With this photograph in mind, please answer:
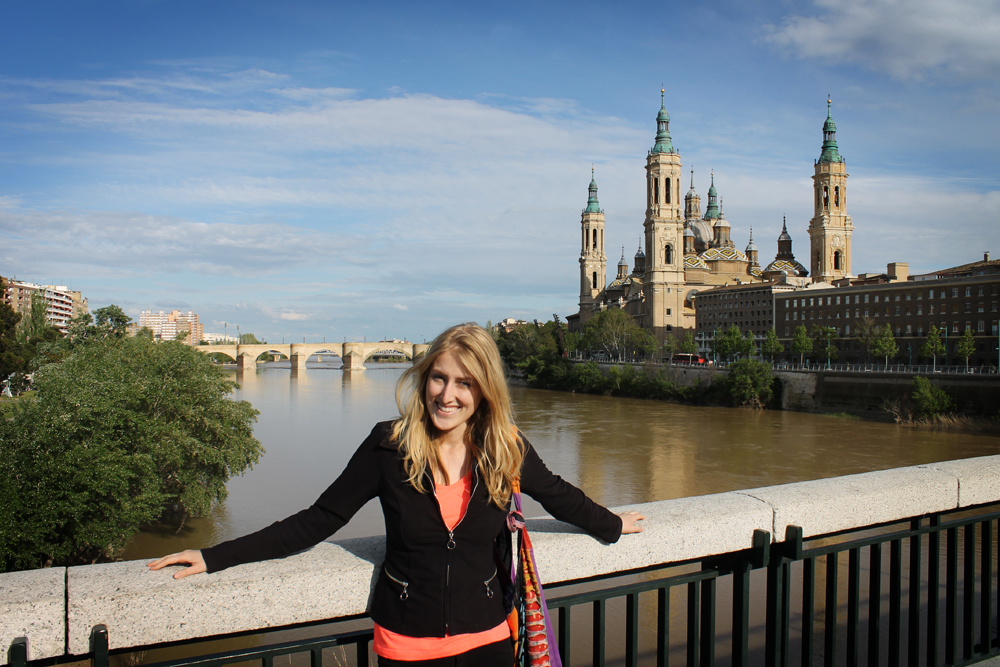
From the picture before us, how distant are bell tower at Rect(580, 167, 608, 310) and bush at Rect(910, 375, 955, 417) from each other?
6378cm

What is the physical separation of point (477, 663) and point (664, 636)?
Result: 62 cm

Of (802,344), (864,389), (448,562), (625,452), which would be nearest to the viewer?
(448,562)

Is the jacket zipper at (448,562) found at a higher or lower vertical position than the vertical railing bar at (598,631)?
higher

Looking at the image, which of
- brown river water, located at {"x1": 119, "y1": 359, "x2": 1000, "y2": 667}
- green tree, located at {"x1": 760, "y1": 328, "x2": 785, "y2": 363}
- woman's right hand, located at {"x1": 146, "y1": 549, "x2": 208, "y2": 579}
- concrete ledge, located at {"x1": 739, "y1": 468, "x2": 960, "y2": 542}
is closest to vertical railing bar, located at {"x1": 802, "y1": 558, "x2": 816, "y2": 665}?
concrete ledge, located at {"x1": 739, "y1": 468, "x2": 960, "y2": 542}

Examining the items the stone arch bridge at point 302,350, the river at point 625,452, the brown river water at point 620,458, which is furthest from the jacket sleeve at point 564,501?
the stone arch bridge at point 302,350

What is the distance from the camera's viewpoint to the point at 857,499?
2.56m

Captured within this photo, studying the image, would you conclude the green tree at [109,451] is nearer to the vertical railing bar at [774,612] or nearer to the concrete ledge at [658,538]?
the concrete ledge at [658,538]

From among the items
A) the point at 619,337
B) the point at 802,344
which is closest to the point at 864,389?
the point at 802,344

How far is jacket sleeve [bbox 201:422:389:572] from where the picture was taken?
1.88 m

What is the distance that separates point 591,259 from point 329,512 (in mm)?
94758

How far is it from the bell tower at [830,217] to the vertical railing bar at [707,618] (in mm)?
71040

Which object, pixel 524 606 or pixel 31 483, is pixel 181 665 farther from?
pixel 31 483

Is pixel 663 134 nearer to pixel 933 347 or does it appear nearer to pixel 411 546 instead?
pixel 933 347

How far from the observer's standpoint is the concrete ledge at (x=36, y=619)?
160cm
